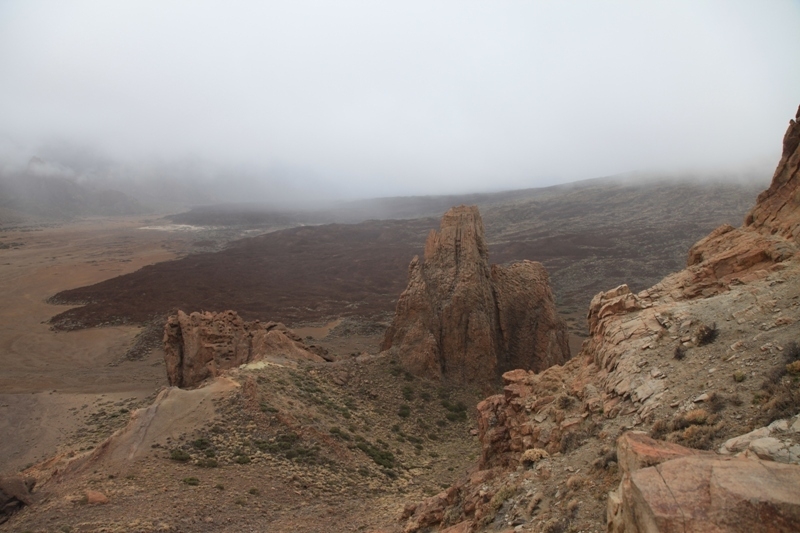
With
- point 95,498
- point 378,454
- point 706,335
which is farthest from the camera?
point 378,454

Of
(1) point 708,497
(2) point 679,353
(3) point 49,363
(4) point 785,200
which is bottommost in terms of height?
(3) point 49,363

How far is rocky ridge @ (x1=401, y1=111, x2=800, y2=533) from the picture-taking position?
17.3 feet

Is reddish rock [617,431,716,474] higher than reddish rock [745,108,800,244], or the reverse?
reddish rock [745,108,800,244]

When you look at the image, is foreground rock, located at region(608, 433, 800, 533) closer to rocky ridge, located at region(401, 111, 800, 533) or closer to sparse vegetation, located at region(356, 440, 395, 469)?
rocky ridge, located at region(401, 111, 800, 533)

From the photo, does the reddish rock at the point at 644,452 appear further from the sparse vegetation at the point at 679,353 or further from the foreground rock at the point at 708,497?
the sparse vegetation at the point at 679,353

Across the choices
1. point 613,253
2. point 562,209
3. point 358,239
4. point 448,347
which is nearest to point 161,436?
point 448,347

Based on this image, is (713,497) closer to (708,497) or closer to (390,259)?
(708,497)

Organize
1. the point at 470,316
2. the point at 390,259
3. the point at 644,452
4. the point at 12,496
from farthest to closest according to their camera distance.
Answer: the point at 390,259 → the point at 470,316 → the point at 12,496 → the point at 644,452

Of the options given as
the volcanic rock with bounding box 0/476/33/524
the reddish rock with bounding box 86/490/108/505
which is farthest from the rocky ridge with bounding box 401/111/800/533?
the volcanic rock with bounding box 0/476/33/524

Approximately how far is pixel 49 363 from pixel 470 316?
38.7 m

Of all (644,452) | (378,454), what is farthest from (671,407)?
(378,454)

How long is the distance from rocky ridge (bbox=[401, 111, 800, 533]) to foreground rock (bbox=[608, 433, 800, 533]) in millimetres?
14

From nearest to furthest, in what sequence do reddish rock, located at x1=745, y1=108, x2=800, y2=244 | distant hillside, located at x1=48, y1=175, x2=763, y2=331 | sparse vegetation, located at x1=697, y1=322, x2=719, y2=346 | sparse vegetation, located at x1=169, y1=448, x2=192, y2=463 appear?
sparse vegetation, located at x1=697, y1=322, x2=719, y2=346, reddish rock, located at x1=745, y1=108, x2=800, y2=244, sparse vegetation, located at x1=169, y1=448, x2=192, y2=463, distant hillside, located at x1=48, y1=175, x2=763, y2=331

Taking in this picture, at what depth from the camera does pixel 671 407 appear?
920 centimetres
